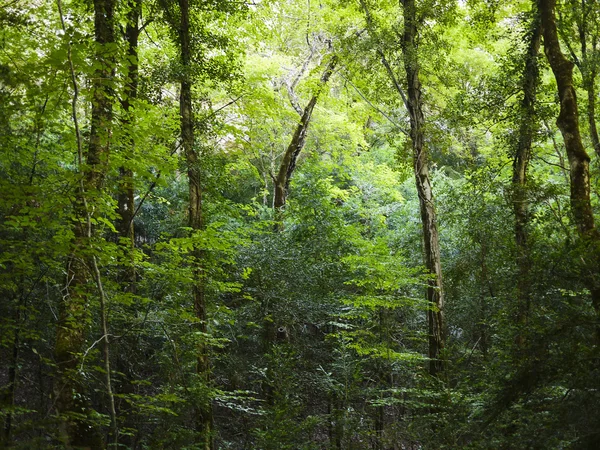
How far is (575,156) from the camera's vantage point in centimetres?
574

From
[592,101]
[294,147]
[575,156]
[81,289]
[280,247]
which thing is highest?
[294,147]

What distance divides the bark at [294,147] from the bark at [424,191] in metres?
3.64

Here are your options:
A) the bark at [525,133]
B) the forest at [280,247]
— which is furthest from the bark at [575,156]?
the bark at [525,133]

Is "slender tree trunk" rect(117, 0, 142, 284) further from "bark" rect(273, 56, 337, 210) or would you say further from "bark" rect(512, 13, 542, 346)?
"bark" rect(512, 13, 542, 346)

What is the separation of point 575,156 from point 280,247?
6313mm

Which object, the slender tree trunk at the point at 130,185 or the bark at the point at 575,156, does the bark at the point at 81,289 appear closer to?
the slender tree trunk at the point at 130,185

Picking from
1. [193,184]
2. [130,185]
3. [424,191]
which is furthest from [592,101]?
[130,185]

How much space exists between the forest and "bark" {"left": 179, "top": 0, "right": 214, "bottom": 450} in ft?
0.12

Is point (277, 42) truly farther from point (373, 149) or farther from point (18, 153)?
point (18, 153)

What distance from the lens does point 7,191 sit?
440 cm

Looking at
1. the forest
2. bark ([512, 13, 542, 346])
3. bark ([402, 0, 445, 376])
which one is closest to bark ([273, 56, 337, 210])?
the forest

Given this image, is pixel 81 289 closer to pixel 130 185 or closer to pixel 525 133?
pixel 130 185

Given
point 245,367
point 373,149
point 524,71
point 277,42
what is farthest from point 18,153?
point 373,149

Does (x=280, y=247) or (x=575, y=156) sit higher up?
(x=575, y=156)
